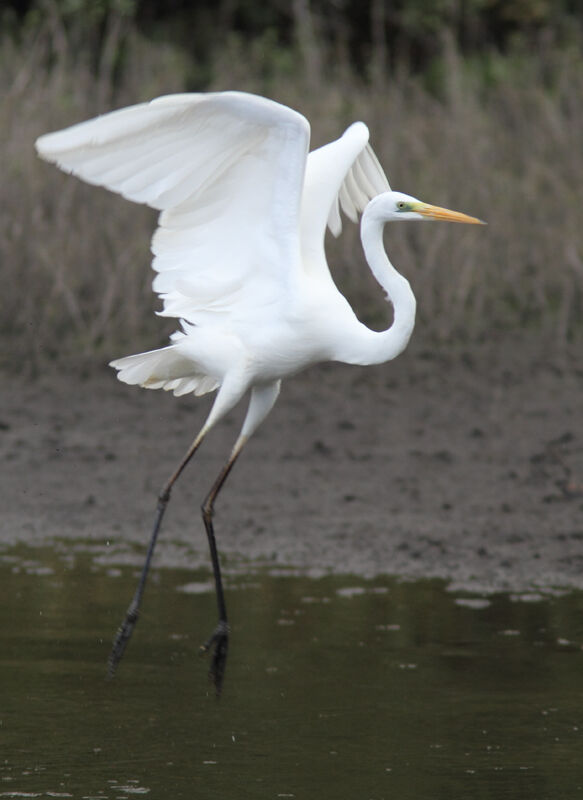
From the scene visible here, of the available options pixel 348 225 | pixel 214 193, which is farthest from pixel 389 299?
pixel 348 225

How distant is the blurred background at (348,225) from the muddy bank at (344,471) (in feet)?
1.66

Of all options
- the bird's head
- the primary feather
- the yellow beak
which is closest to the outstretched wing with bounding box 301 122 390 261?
the primary feather

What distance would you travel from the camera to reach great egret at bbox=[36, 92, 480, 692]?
513cm

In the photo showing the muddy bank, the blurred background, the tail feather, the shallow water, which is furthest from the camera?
the blurred background

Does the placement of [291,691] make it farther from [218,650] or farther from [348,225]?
[348,225]

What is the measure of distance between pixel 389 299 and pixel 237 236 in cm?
65

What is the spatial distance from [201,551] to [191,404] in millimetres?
2452

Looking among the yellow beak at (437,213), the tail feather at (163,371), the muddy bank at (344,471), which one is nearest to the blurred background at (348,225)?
the muddy bank at (344,471)

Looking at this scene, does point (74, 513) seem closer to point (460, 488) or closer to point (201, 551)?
point (201, 551)

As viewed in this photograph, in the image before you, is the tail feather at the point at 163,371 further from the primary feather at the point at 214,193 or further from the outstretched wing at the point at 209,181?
the outstretched wing at the point at 209,181

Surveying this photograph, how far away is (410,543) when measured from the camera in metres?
7.03

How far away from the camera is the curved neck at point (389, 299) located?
5449 millimetres

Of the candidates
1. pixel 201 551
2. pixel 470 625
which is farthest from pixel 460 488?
pixel 470 625

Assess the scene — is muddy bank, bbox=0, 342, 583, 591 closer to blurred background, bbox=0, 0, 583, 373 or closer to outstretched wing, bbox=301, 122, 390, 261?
blurred background, bbox=0, 0, 583, 373
